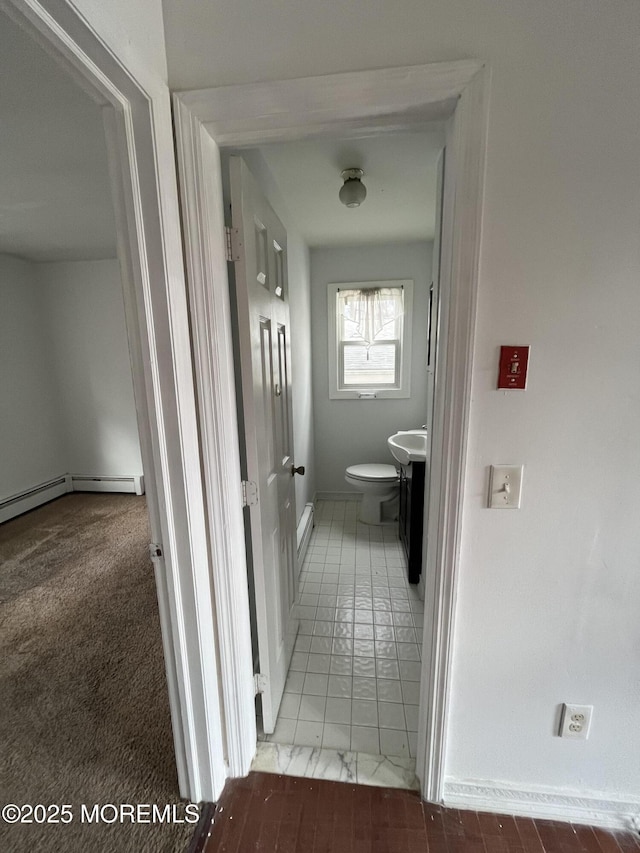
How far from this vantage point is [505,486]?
3.27ft

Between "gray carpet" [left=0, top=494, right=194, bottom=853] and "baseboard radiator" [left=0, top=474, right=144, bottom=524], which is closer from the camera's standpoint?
"gray carpet" [left=0, top=494, right=194, bottom=853]

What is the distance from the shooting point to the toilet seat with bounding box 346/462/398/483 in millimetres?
2998

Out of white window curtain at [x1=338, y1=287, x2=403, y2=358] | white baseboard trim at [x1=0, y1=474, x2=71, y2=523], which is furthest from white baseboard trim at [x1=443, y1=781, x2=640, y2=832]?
white baseboard trim at [x1=0, y1=474, x2=71, y2=523]

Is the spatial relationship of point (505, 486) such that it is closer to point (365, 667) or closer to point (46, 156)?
point (365, 667)

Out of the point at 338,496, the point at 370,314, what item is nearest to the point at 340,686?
the point at 338,496

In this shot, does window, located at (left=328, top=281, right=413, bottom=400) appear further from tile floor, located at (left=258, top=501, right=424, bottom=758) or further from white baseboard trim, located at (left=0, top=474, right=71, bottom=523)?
white baseboard trim, located at (left=0, top=474, right=71, bottom=523)

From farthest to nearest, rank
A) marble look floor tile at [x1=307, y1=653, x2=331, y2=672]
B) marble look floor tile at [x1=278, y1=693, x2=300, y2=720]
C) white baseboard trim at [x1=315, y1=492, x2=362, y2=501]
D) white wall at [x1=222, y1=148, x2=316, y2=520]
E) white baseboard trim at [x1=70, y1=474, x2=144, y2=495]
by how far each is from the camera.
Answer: white baseboard trim at [x1=70, y1=474, x2=144, y2=495] → white baseboard trim at [x1=315, y1=492, x2=362, y2=501] → white wall at [x1=222, y1=148, x2=316, y2=520] → marble look floor tile at [x1=307, y1=653, x2=331, y2=672] → marble look floor tile at [x1=278, y1=693, x2=300, y2=720]

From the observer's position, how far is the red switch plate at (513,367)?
0.93 meters

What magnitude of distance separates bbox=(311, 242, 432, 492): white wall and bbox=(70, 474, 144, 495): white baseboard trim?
6.88 ft

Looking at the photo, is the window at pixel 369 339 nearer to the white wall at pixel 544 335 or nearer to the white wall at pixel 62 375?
the white wall at pixel 62 375

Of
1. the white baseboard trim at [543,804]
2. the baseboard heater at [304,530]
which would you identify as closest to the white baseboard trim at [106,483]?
the baseboard heater at [304,530]

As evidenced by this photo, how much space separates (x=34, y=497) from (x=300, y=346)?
3172mm

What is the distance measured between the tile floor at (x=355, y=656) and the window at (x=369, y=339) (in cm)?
159

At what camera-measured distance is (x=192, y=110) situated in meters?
0.92
